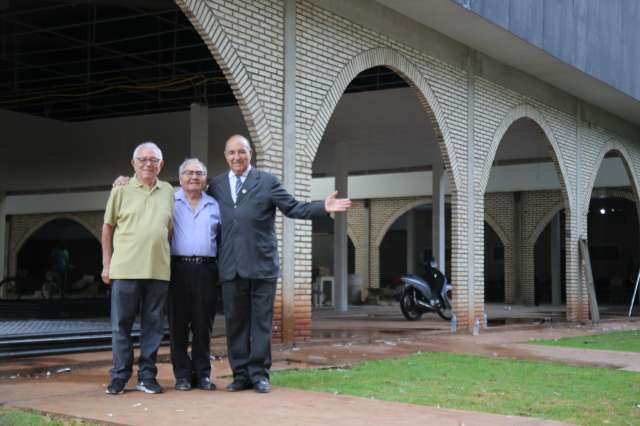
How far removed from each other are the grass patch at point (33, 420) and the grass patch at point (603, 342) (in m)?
6.81

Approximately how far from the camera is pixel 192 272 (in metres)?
5.43

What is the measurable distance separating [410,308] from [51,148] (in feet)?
34.1

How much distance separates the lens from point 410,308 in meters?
15.5

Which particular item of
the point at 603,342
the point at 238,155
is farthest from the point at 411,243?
the point at 238,155

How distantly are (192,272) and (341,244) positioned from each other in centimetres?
1291

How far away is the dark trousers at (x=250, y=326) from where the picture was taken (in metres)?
5.41

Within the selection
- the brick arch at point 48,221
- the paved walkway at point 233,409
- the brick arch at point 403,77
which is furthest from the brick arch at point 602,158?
the brick arch at point 48,221

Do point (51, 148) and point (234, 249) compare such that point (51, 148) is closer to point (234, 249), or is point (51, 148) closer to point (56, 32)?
point (56, 32)

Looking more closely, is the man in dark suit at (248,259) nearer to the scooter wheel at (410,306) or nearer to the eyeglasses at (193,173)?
the eyeglasses at (193,173)

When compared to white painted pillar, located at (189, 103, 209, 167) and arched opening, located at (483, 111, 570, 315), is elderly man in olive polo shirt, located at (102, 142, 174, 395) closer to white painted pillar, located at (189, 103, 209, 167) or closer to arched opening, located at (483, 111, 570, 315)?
white painted pillar, located at (189, 103, 209, 167)

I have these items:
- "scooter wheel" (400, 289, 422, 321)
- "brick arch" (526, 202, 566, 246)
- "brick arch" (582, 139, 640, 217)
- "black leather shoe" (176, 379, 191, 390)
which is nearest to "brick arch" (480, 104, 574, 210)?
"brick arch" (582, 139, 640, 217)

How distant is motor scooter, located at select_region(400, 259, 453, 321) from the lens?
50.1 ft

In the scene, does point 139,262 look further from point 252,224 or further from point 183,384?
point 183,384

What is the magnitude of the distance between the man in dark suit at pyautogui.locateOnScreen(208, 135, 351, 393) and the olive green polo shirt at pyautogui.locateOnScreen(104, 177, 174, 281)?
0.36 m
